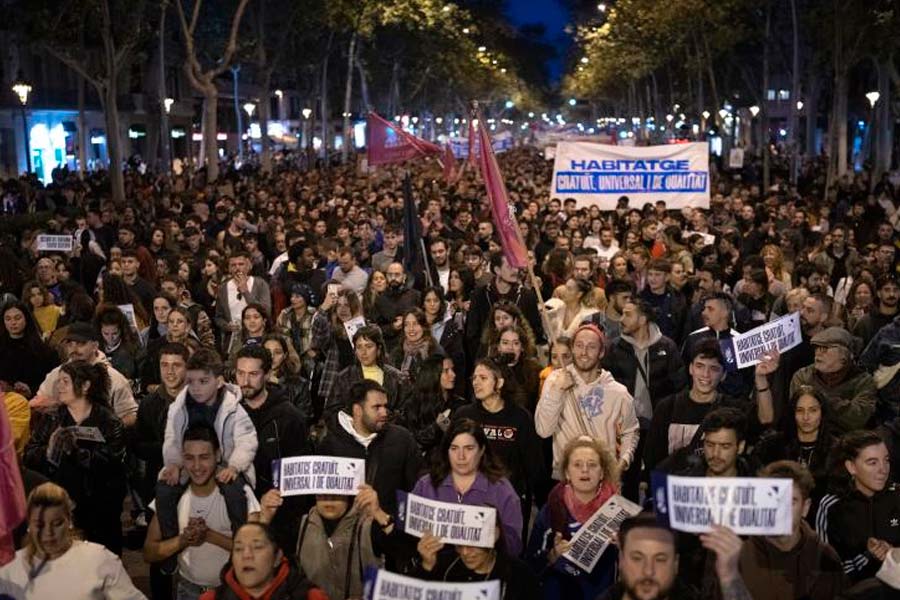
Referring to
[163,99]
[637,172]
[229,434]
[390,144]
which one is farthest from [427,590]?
[163,99]

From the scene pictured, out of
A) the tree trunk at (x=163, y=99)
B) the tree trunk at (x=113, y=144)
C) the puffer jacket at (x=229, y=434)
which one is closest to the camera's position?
the puffer jacket at (x=229, y=434)

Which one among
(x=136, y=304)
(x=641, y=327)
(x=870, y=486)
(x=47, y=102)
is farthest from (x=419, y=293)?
(x=47, y=102)

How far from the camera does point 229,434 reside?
23.8ft

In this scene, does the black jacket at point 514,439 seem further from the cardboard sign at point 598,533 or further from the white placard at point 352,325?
the white placard at point 352,325

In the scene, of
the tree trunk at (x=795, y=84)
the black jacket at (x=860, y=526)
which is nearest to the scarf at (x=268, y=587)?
the black jacket at (x=860, y=526)

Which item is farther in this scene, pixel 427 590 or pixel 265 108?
pixel 265 108

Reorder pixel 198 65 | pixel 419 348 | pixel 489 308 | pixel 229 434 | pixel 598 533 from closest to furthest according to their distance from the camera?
pixel 598 533 → pixel 229 434 → pixel 419 348 → pixel 489 308 → pixel 198 65

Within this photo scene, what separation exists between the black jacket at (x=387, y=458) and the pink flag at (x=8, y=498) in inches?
80.0

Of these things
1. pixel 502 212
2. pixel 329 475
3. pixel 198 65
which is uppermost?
pixel 198 65

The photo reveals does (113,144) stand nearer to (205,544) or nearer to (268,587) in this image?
(205,544)

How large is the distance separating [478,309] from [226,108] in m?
71.2

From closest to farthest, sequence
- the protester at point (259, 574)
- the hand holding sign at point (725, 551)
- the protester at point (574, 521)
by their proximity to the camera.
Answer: the hand holding sign at point (725, 551), the protester at point (259, 574), the protester at point (574, 521)

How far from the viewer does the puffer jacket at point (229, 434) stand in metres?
7.09

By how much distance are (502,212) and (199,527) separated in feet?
19.8
